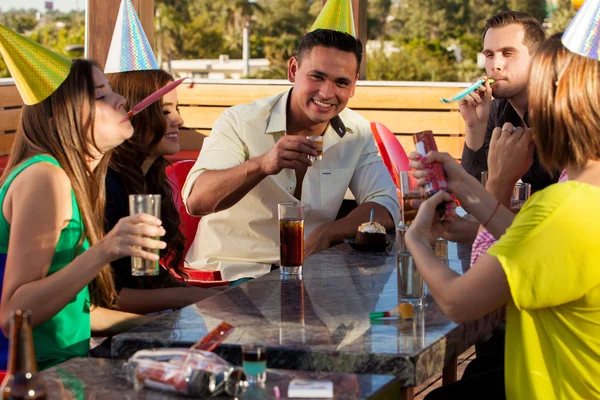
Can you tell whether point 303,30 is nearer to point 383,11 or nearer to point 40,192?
point 383,11

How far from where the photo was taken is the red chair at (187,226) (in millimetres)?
3455

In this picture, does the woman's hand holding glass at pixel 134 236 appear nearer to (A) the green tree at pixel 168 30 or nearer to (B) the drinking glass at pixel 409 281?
(B) the drinking glass at pixel 409 281

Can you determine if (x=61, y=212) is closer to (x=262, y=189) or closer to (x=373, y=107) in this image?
(x=262, y=189)

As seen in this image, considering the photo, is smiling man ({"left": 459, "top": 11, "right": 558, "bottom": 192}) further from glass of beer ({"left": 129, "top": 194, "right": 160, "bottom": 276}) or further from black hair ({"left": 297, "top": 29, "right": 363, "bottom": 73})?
glass of beer ({"left": 129, "top": 194, "right": 160, "bottom": 276})

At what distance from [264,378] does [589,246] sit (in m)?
0.69

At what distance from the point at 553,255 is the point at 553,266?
0.02 metres

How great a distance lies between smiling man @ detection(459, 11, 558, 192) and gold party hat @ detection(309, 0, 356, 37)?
0.68m

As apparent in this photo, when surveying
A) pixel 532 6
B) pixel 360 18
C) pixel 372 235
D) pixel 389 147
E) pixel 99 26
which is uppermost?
Result: pixel 532 6

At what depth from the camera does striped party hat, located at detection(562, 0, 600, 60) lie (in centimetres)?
191

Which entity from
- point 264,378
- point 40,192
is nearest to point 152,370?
point 264,378

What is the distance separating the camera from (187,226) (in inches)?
155

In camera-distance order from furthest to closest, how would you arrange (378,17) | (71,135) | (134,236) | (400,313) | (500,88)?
(378,17)
(500,88)
(71,135)
(400,313)
(134,236)

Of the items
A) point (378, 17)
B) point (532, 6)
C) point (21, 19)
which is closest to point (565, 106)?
point (532, 6)

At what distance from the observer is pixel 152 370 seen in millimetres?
1660
